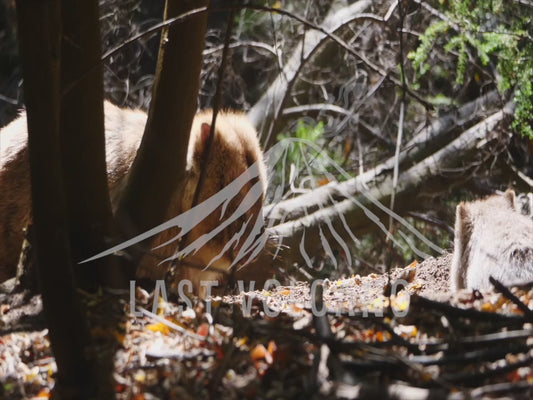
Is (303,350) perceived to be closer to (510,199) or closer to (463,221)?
(463,221)

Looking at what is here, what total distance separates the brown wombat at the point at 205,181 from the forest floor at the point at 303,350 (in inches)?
70.7

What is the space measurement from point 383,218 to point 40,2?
216 inches

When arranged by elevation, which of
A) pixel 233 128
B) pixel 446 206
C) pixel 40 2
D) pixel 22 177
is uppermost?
pixel 40 2

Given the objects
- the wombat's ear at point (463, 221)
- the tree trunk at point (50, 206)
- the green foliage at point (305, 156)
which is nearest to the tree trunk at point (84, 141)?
the tree trunk at point (50, 206)

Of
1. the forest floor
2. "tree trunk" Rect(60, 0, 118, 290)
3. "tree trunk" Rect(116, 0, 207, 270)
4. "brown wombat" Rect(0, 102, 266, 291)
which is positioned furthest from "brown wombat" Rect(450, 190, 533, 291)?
"tree trunk" Rect(60, 0, 118, 290)

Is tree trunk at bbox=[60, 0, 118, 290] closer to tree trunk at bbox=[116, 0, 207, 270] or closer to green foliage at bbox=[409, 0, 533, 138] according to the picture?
tree trunk at bbox=[116, 0, 207, 270]

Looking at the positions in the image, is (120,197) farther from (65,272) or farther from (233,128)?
(233,128)

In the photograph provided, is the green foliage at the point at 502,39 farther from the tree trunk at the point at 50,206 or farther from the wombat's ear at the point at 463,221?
the tree trunk at the point at 50,206

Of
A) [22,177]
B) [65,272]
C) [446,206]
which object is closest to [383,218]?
[446,206]

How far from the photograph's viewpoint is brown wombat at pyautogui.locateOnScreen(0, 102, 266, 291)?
17.0ft

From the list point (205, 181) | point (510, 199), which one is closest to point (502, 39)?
point (510, 199)

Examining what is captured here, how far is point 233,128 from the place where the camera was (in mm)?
5680

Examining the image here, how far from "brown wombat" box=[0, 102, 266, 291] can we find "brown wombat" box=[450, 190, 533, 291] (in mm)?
1619

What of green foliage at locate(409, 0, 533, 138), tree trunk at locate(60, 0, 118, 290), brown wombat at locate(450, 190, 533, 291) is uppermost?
green foliage at locate(409, 0, 533, 138)
